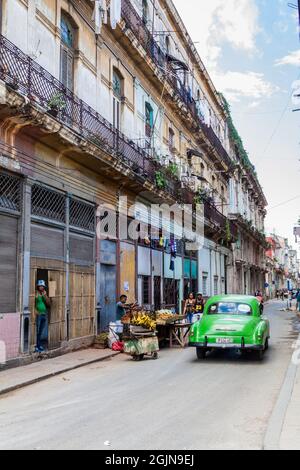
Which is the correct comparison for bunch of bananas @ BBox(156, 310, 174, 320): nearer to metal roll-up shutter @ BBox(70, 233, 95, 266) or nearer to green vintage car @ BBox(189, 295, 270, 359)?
green vintage car @ BBox(189, 295, 270, 359)

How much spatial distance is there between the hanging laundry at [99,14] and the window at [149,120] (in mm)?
6473

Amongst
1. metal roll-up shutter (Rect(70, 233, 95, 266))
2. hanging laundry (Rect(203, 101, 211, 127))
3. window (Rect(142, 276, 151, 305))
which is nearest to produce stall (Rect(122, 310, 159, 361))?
metal roll-up shutter (Rect(70, 233, 95, 266))

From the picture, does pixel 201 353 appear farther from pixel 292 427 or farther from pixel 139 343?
pixel 292 427

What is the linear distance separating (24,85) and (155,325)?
22.0 feet

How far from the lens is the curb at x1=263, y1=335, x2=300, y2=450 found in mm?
5562

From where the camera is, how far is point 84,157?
1483 cm

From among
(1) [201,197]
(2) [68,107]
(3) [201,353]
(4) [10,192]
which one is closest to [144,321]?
(3) [201,353]

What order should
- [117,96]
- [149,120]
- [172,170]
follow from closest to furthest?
[117,96], [149,120], [172,170]

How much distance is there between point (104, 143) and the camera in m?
15.6

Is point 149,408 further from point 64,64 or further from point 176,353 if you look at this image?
point 64,64

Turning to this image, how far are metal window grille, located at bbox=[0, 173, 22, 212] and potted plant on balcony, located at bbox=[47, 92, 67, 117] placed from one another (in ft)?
6.09

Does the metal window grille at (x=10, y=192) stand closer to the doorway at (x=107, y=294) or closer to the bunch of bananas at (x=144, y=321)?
the bunch of bananas at (x=144, y=321)

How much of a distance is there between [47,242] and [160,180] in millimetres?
8313

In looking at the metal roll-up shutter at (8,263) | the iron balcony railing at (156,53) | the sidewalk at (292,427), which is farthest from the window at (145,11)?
the sidewalk at (292,427)
